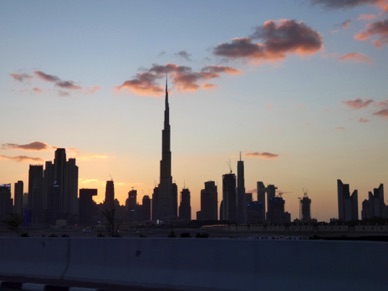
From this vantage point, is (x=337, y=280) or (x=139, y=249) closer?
(x=337, y=280)

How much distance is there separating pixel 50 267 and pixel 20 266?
1.48 m

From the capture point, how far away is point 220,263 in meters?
13.2

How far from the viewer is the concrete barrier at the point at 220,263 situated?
11.1 metres

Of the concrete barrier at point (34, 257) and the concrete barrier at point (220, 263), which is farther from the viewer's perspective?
the concrete barrier at point (34, 257)

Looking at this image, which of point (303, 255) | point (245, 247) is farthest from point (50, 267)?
point (303, 255)

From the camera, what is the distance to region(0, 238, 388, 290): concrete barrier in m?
11.1

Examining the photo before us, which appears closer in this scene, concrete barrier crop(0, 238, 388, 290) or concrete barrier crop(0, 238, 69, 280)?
concrete barrier crop(0, 238, 388, 290)

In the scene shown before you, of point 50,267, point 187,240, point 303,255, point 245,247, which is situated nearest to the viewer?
point 303,255

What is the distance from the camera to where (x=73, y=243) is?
1672cm

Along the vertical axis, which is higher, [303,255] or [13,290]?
[303,255]

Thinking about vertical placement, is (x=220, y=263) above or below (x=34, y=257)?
above

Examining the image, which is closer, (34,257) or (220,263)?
(220,263)

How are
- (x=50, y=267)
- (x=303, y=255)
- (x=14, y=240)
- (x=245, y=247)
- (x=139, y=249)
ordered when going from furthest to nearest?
(x=14, y=240) < (x=50, y=267) < (x=139, y=249) < (x=245, y=247) < (x=303, y=255)

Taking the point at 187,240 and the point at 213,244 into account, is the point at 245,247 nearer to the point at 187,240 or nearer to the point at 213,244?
the point at 213,244
